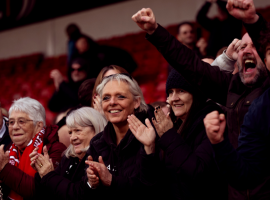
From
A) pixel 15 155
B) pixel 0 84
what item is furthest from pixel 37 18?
pixel 15 155

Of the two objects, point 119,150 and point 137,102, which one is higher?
point 137,102

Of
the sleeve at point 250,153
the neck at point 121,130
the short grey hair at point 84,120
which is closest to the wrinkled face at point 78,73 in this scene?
the short grey hair at point 84,120

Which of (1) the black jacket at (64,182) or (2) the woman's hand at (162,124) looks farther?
(1) the black jacket at (64,182)

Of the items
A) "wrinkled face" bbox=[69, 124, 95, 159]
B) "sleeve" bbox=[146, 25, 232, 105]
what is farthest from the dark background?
"sleeve" bbox=[146, 25, 232, 105]

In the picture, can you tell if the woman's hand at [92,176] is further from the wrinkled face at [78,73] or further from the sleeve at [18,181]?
the wrinkled face at [78,73]

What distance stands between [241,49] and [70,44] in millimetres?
3819

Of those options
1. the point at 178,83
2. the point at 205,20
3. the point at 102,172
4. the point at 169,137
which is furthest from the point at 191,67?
the point at 205,20

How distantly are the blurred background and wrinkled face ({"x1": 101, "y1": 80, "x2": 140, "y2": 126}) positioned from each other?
3.27m

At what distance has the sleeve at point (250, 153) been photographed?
53.3 inches

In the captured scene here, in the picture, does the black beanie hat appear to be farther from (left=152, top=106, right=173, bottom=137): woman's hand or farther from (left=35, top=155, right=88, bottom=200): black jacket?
(left=35, top=155, right=88, bottom=200): black jacket

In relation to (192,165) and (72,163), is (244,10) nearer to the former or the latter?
(192,165)

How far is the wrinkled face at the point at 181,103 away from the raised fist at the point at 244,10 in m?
0.70

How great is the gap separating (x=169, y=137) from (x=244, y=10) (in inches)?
26.8

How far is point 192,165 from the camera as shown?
5.68ft
